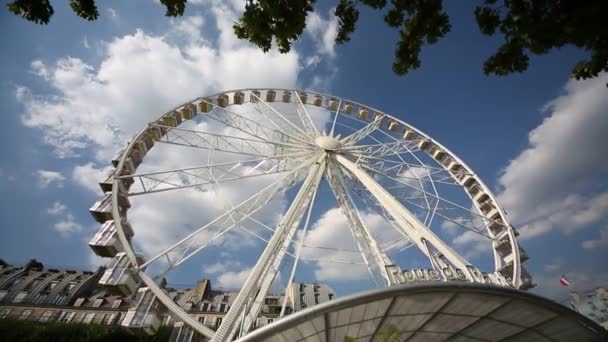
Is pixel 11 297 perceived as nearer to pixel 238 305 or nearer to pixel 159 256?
pixel 159 256

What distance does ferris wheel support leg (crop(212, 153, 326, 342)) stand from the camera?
859cm

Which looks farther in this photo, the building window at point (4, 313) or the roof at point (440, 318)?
the building window at point (4, 313)

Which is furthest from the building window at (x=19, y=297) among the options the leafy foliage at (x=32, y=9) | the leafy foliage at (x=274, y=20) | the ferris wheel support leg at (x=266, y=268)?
the leafy foliage at (x=274, y=20)

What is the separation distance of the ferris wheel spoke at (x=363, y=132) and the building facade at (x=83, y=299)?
61.3 ft

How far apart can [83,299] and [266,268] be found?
116 feet

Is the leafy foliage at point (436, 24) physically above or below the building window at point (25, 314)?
below

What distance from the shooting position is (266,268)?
426 inches

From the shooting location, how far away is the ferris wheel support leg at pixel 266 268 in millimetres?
8586

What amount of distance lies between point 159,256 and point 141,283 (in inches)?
48.8

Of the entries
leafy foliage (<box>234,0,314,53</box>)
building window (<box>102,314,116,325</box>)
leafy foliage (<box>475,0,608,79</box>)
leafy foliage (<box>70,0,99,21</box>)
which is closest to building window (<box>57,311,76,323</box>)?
building window (<box>102,314,116,325</box>)

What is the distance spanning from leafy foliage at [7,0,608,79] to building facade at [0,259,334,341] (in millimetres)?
28957

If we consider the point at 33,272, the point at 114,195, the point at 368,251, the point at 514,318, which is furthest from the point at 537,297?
the point at 33,272

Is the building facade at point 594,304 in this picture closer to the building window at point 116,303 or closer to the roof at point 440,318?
the roof at point 440,318

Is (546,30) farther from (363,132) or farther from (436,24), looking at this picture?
(363,132)
